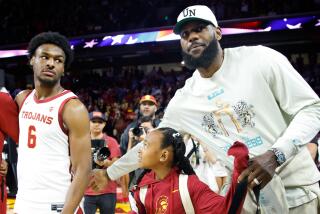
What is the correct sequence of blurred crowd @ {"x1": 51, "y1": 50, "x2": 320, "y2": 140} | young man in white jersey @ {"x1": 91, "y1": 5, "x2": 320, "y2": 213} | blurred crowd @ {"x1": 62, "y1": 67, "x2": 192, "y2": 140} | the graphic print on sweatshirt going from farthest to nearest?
blurred crowd @ {"x1": 62, "y1": 67, "x2": 192, "y2": 140}
blurred crowd @ {"x1": 51, "y1": 50, "x2": 320, "y2": 140}
the graphic print on sweatshirt
young man in white jersey @ {"x1": 91, "y1": 5, "x2": 320, "y2": 213}

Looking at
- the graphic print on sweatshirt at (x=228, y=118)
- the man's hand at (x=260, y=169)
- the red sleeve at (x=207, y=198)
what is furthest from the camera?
the graphic print on sweatshirt at (x=228, y=118)

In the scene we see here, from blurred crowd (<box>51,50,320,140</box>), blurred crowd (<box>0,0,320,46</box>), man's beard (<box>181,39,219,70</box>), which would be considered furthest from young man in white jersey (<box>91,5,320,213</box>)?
blurred crowd (<box>0,0,320,46</box>)

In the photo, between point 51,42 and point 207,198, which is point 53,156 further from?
point 207,198

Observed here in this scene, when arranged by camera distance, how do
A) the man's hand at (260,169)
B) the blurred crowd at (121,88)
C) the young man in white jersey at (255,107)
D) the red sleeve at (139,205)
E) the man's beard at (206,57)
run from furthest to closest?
the blurred crowd at (121,88), the red sleeve at (139,205), the man's beard at (206,57), the young man in white jersey at (255,107), the man's hand at (260,169)

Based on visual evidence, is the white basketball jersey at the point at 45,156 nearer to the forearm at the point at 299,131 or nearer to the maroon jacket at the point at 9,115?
the maroon jacket at the point at 9,115

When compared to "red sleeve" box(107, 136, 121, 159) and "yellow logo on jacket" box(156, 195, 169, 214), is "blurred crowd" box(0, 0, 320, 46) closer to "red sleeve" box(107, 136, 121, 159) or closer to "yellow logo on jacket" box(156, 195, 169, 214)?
"red sleeve" box(107, 136, 121, 159)

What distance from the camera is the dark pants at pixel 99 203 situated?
525 centimetres

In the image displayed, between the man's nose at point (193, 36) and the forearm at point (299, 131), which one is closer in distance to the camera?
the forearm at point (299, 131)

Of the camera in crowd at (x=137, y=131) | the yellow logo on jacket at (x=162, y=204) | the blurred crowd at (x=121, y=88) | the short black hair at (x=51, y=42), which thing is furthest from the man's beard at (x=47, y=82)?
the blurred crowd at (x=121, y=88)

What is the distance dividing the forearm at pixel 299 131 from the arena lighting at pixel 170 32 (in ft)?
38.4

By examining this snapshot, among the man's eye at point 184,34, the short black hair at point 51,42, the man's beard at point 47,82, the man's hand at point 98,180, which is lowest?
the man's hand at point 98,180

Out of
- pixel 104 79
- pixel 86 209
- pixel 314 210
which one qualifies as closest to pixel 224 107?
pixel 314 210

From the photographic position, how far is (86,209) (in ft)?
17.3

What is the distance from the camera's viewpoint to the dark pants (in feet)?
17.2
